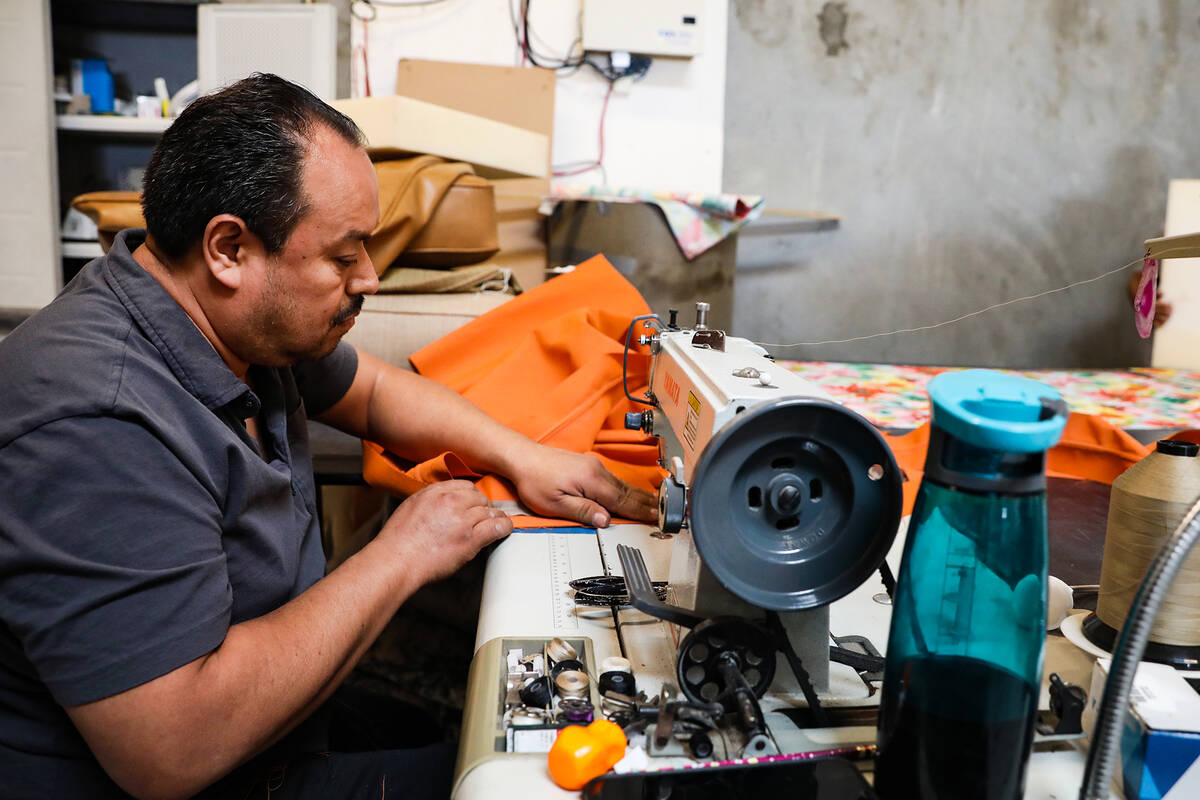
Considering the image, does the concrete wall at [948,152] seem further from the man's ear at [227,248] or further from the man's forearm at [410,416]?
the man's ear at [227,248]

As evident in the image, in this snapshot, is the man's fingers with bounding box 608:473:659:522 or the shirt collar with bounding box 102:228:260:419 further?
the man's fingers with bounding box 608:473:659:522

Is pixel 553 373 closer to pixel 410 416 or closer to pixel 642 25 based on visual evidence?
pixel 410 416

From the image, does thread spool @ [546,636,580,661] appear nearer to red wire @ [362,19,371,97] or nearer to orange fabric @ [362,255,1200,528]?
orange fabric @ [362,255,1200,528]

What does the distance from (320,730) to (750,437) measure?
2.58ft

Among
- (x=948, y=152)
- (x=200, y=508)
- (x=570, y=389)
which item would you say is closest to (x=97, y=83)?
(x=570, y=389)

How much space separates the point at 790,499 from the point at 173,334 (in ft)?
2.23

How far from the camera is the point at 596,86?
326 centimetres

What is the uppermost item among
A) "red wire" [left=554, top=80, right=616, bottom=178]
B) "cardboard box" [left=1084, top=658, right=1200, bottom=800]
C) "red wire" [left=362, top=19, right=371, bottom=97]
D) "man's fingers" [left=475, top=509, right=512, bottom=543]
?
"red wire" [left=362, top=19, right=371, bottom=97]

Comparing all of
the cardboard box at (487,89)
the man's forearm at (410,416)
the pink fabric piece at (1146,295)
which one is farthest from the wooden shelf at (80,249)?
the pink fabric piece at (1146,295)

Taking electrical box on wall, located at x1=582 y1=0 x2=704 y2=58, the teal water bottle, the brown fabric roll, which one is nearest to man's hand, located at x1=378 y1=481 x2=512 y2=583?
the teal water bottle

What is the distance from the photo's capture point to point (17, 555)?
0.75 metres

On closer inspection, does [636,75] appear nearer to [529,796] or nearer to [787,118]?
[787,118]

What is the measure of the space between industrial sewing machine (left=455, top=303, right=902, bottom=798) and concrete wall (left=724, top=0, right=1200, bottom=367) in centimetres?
249

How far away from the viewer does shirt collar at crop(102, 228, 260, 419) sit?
938 mm
